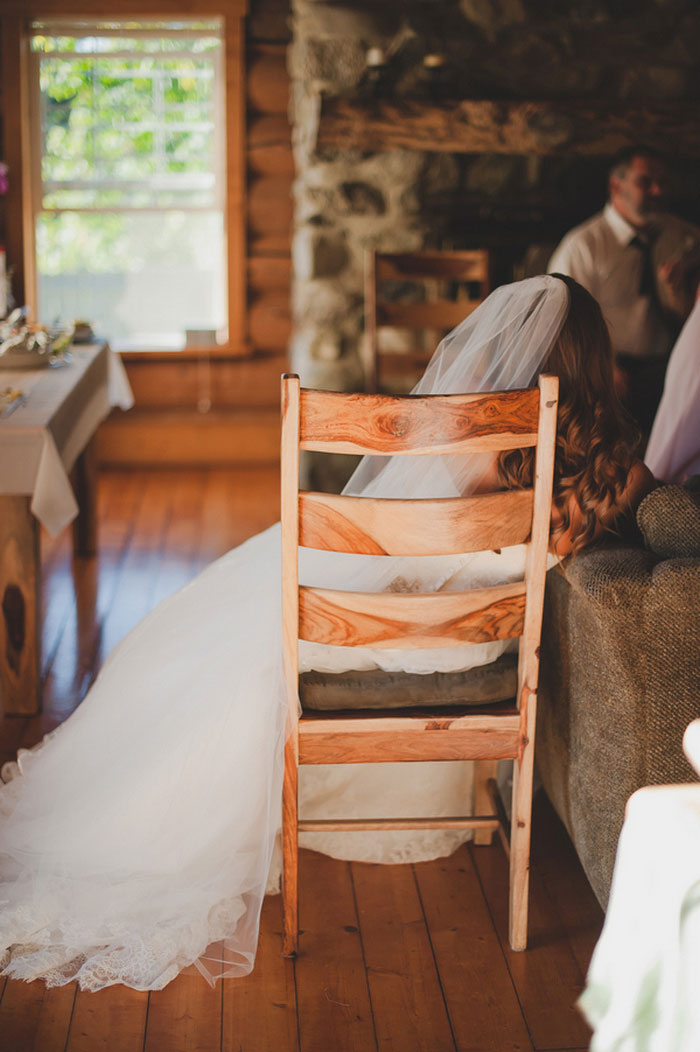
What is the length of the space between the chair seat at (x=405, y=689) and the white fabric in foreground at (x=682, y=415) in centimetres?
127

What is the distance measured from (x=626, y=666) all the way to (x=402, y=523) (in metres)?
0.43

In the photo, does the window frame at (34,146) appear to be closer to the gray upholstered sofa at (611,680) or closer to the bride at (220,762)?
the bride at (220,762)

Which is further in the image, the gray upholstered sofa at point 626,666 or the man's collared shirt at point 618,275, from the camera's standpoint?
the man's collared shirt at point 618,275

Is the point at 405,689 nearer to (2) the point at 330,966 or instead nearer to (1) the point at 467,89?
(2) the point at 330,966

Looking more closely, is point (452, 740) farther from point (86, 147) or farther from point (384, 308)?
point (86, 147)

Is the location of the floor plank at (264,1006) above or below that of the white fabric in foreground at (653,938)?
below

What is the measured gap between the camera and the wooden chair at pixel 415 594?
1673 millimetres

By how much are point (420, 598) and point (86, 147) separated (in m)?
4.29

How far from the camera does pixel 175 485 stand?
5.02m

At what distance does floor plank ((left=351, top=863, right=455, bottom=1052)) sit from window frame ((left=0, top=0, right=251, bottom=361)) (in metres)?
3.60

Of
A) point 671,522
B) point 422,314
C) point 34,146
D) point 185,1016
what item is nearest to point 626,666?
point 671,522

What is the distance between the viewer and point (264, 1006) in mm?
1840

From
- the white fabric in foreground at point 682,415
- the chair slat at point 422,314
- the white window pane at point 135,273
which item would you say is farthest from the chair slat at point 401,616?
the white window pane at point 135,273

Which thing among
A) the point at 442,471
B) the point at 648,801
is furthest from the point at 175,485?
the point at 648,801
